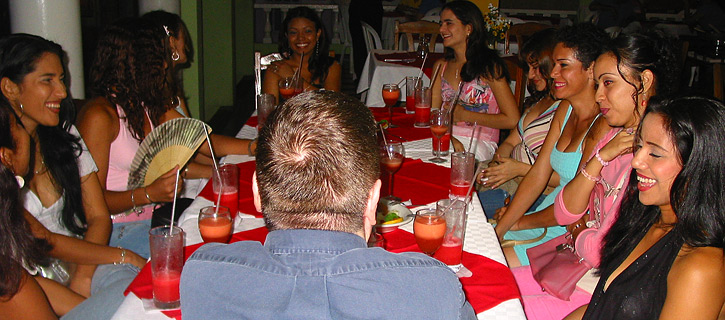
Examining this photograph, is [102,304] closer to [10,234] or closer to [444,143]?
[10,234]

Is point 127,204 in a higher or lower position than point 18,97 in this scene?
lower

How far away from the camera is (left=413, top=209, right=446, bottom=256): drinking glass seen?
152cm

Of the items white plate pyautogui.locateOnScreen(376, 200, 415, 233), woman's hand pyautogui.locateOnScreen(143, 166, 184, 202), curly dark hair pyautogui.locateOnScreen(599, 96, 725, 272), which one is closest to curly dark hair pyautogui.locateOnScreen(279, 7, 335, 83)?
woman's hand pyautogui.locateOnScreen(143, 166, 184, 202)

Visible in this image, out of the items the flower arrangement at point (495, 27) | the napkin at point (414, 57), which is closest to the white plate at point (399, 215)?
the napkin at point (414, 57)

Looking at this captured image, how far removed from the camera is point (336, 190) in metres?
0.95

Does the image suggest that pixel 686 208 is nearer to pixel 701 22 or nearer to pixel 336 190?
pixel 336 190

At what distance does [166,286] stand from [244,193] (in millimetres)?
787

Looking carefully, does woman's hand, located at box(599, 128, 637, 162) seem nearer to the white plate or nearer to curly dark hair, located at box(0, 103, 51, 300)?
the white plate

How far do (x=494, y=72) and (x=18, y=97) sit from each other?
225 centimetres

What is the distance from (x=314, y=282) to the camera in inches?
32.1

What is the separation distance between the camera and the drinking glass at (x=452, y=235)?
5.04 ft

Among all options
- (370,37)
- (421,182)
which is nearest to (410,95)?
(421,182)

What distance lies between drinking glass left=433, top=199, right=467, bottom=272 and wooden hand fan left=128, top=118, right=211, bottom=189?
89 cm

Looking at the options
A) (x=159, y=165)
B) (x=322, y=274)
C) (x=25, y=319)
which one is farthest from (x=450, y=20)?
(x=322, y=274)
